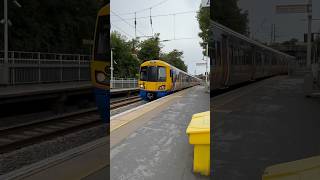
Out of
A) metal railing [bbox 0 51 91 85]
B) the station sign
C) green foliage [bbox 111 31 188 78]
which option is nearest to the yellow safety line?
green foliage [bbox 111 31 188 78]

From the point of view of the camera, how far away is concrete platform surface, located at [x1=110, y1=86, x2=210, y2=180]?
2.23 metres

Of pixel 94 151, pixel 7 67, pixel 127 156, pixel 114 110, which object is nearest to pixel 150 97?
pixel 114 110

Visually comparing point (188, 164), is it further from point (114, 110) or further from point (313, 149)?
point (313, 149)

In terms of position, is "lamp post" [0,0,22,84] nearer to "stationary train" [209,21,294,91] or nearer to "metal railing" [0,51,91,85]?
"metal railing" [0,51,91,85]

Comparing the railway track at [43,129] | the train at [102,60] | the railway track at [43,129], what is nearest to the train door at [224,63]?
the train at [102,60]

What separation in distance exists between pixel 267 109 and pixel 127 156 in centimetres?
79

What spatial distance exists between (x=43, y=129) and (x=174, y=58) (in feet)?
21.3

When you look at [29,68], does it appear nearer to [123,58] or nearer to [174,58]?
[123,58]

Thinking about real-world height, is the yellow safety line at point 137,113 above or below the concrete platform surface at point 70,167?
above

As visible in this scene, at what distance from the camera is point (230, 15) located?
1900 millimetres

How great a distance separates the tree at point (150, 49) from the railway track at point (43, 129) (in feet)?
14.3

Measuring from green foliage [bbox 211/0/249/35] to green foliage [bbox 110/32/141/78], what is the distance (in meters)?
0.59

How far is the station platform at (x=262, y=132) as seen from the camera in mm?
1961

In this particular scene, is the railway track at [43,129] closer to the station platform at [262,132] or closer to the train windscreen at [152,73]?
the train windscreen at [152,73]
